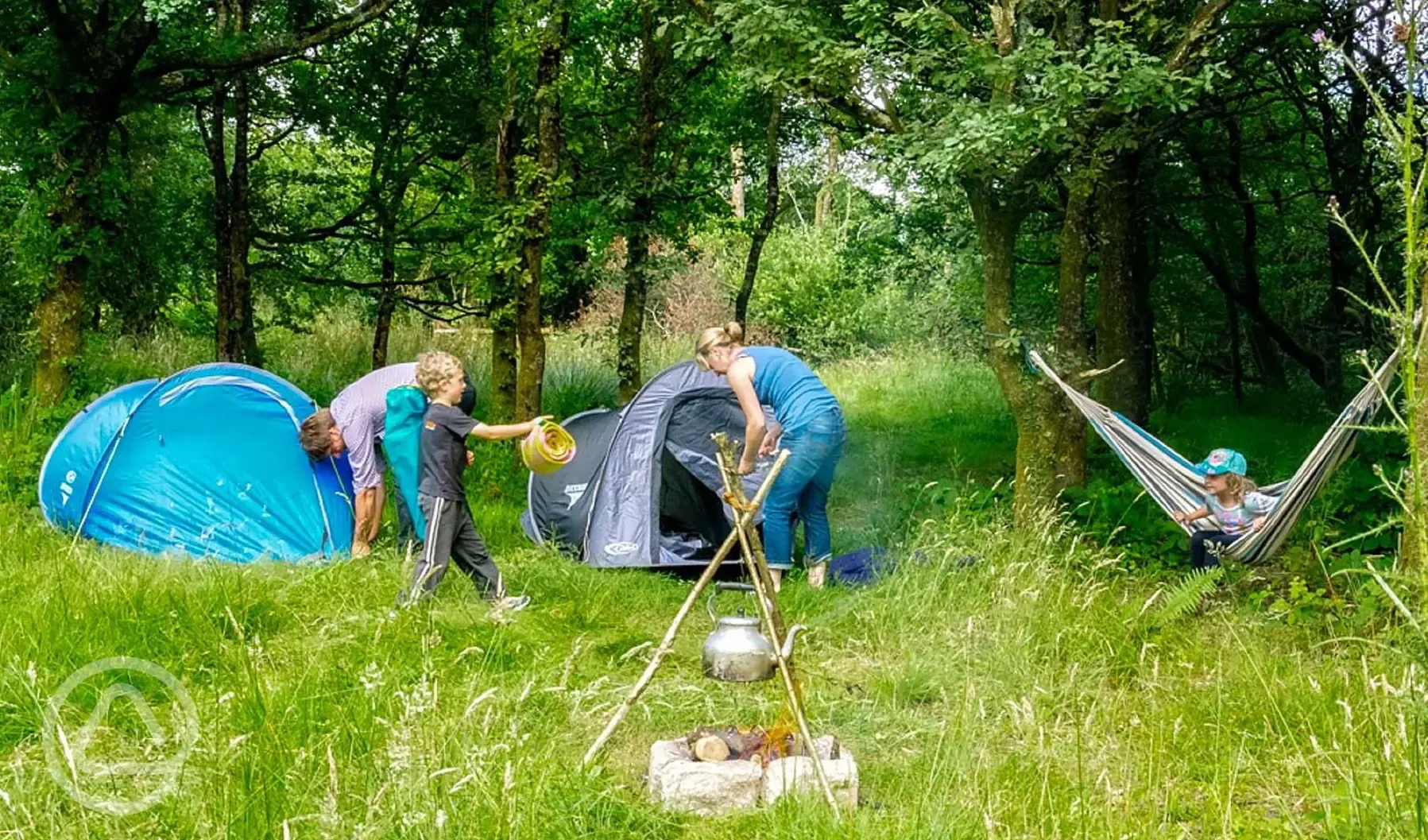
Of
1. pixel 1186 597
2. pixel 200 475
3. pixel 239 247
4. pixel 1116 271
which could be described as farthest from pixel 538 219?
pixel 1186 597

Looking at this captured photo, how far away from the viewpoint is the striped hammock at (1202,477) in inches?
168

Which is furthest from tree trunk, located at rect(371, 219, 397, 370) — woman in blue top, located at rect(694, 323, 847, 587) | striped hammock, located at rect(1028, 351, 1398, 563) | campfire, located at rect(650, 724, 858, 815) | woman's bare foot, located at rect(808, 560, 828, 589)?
campfire, located at rect(650, 724, 858, 815)

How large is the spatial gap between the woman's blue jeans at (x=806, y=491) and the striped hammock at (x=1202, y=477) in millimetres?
1045

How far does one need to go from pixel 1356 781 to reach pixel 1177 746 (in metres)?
0.57

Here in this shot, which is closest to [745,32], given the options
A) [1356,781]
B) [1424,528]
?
[1356,781]

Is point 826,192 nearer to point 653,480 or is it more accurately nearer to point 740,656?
point 653,480

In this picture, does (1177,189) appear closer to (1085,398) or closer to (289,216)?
(1085,398)

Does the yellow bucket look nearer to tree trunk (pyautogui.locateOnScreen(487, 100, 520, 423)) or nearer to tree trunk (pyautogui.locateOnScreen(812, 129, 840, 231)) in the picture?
tree trunk (pyautogui.locateOnScreen(487, 100, 520, 423))

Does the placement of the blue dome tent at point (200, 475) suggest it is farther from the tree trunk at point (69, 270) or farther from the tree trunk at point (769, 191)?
the tree trunk at point (769, 191)

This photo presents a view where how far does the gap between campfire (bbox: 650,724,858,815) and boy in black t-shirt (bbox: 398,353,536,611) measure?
4.73ft

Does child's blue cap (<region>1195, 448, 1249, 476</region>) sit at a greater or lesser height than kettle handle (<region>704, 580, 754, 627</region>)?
greater

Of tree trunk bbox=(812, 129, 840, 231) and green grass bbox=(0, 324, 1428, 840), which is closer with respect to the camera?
green grass bbox=(0, 324, 1428, 840)

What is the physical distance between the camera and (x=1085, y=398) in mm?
5250

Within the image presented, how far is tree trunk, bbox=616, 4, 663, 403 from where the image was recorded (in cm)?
824
